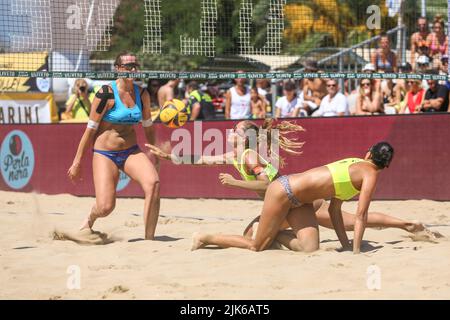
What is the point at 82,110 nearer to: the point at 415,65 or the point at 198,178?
the point at 198,178

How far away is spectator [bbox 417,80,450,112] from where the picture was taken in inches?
471

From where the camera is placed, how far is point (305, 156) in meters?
11.9

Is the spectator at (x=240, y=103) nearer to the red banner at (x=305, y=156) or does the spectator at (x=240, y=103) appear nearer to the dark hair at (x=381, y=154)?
the red banner at (x=305, y=156)

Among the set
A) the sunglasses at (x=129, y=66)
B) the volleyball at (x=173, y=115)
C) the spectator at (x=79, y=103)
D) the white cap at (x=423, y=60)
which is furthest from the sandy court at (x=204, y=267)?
the spectator at (x=79, y=103)

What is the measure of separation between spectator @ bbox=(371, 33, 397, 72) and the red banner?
5.27ft

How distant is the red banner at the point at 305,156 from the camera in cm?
1106

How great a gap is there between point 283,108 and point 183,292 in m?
8.10

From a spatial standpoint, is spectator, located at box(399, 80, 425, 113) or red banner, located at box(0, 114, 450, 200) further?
spectator, located at box(399, 80, 425, 113)

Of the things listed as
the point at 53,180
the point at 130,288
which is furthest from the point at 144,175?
the point at 53,180

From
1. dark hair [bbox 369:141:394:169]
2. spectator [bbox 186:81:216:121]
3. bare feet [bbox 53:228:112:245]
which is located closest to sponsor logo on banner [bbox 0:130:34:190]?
spectator [bbox 186:81:216:121]

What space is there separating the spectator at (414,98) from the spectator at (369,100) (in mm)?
426

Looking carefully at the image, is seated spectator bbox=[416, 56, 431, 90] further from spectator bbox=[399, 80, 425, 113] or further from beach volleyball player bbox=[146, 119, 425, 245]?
beach volleyball player bbox=[146, 119, 425, 245]

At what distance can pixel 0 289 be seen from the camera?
608cm

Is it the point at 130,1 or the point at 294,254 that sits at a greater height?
the point at 130,1
